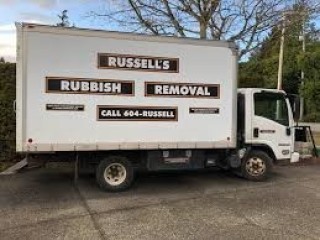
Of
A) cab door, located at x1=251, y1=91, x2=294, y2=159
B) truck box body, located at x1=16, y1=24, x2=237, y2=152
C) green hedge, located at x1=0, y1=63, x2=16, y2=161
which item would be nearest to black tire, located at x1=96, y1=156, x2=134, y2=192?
truck box body, located at x1=16, y1=24, x2=237, y2=152

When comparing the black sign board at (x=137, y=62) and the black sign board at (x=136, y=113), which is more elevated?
the black sign board at (x=137, y=62)

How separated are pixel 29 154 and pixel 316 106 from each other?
124 ft

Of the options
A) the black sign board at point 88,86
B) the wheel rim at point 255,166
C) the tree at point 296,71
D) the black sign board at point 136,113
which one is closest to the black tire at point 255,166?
the wheel rim at point 255,166

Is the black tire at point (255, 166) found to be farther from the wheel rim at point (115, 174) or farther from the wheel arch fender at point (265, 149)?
the wheel rim at point (115, 174)

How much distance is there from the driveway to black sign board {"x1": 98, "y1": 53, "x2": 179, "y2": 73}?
2.47 metres

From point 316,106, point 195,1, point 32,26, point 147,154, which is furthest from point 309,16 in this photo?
point 316,106

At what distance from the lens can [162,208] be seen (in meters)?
9.05

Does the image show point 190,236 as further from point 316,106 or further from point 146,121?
point 316,106

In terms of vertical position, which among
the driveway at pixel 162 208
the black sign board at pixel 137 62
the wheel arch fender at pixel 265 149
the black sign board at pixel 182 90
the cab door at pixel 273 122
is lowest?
the driveway at pixel 162 208

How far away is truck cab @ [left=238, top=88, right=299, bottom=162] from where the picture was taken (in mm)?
11578

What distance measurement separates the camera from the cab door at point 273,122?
38.2 ft

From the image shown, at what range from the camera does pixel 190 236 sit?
288 inches

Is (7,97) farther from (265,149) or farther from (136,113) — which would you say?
(265,149)

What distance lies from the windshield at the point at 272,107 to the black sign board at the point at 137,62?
231cm
